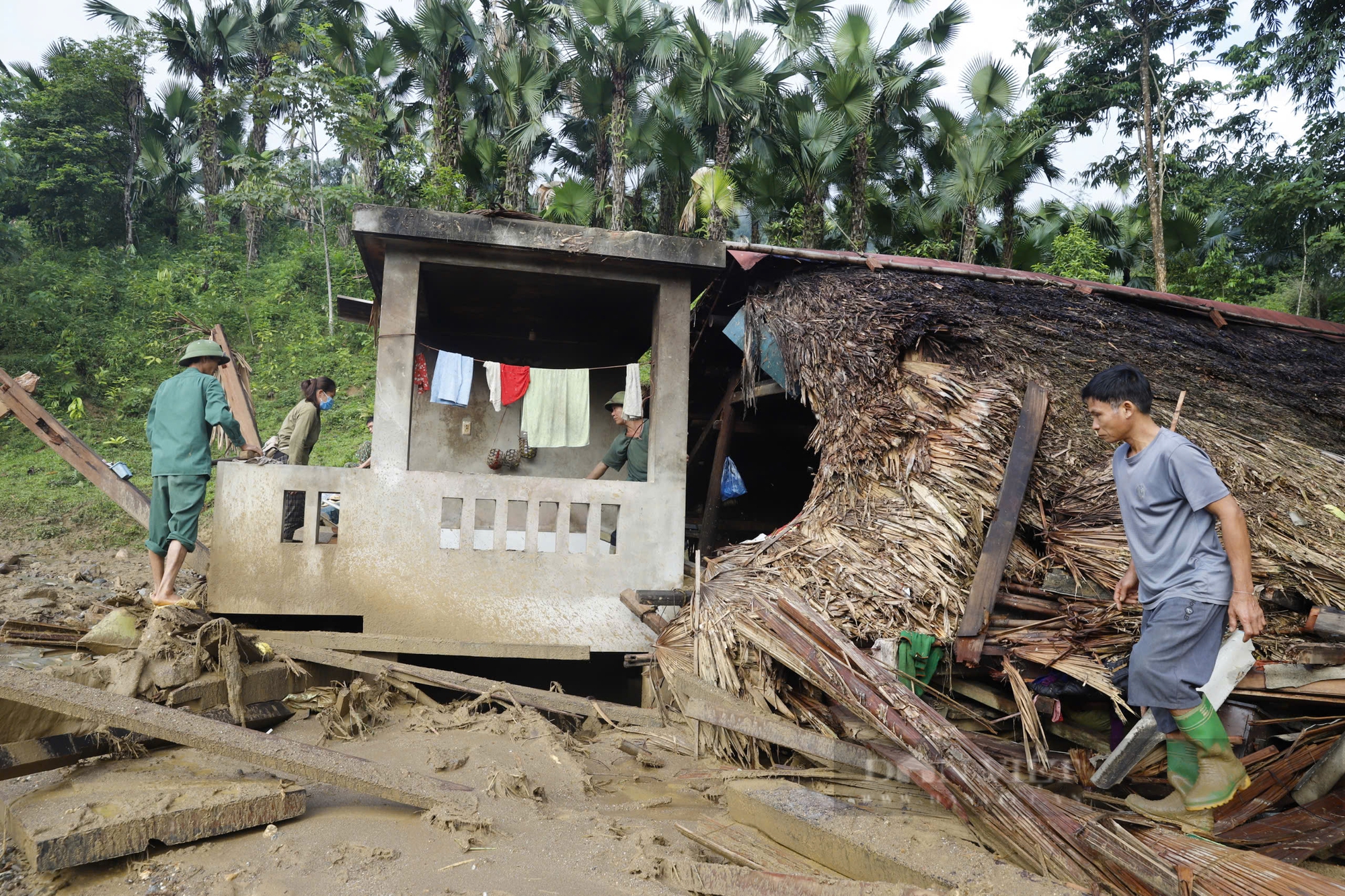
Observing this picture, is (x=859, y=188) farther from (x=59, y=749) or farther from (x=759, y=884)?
(x=59, y=749)

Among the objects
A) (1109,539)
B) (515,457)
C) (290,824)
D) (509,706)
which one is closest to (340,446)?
(515,457)

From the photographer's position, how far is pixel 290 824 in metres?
3.33

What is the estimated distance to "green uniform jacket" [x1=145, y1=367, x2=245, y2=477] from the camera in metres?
5.22

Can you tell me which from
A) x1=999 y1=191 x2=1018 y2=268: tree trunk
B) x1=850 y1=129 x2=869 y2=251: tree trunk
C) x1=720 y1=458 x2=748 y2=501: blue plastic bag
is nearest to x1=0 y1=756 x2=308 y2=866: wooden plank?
x1=720 y1=458 x2=748 y2=501: blue plastic bag

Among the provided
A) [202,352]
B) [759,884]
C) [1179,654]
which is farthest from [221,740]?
[1179,654]

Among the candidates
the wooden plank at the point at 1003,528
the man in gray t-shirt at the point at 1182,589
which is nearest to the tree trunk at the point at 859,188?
the wooden plank at the point at 1003,528

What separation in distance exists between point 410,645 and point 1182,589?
15.1 feet

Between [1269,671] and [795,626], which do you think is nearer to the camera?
[1269,671]

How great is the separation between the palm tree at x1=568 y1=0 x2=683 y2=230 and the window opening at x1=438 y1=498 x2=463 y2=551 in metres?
9.18

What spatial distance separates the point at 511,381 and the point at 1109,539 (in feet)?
16.1

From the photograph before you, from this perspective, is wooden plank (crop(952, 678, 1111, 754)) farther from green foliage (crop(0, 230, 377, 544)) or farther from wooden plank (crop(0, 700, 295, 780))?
green foliage (crop(0, 230, 377, 544))

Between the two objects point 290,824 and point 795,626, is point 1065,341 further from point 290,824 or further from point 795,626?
point 290,824

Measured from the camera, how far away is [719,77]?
53.0ft

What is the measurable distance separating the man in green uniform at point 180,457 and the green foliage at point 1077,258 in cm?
1500
